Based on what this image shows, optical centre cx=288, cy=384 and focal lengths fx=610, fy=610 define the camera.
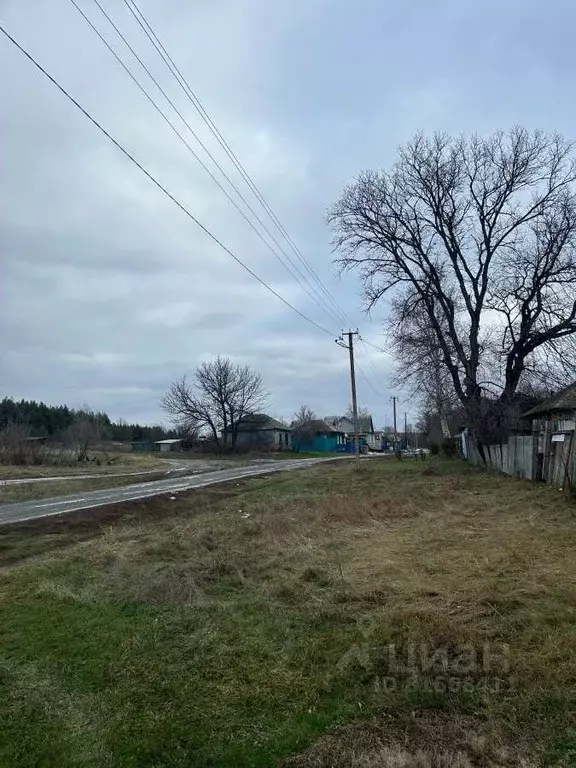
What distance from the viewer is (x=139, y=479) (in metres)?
28.7

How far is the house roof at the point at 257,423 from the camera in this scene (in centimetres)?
8073

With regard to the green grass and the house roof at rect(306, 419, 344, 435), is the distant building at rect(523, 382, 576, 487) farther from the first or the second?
the house roof at rect(306, 419, 344, 435)

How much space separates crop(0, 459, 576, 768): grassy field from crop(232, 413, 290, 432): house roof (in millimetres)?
70536

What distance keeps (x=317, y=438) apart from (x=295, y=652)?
89.3 m

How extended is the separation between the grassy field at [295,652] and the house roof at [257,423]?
70536mm

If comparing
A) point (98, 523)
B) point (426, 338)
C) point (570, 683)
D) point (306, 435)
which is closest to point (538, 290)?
point (426, 338)

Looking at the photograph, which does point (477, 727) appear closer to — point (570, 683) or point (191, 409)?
point (570, 683)

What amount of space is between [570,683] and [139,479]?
26.3 m

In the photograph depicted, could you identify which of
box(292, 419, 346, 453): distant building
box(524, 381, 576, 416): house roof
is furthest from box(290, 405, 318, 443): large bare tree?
box(524, 381, 576, 416): house roof

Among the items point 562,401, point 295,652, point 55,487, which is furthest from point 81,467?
point 295,652

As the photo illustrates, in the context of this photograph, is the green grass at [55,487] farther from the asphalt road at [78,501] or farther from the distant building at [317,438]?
the distant building at [317,438]

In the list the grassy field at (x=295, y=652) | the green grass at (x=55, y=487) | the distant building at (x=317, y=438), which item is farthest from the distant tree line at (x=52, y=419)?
the grassy field at (x=295, y=652)

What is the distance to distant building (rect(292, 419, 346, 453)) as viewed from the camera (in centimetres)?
9243

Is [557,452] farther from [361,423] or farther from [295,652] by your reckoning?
[361,423]
